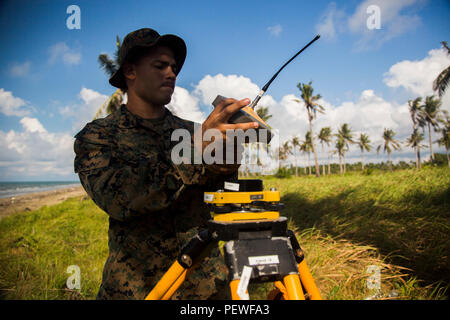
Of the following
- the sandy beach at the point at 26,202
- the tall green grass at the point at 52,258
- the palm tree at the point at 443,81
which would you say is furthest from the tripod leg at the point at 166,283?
the palm tree at the point at 443,81

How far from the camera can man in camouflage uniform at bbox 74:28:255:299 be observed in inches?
42.1

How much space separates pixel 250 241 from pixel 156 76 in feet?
3.89

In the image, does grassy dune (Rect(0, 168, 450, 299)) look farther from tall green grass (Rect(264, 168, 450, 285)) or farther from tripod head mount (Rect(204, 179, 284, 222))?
tripod head mount (Rect(204, 179, 284, 222))

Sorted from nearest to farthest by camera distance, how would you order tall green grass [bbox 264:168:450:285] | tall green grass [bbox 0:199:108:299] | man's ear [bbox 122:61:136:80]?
man's ear [bbox 122:61:136:80], tall green grass [bbox 264:168:450:285], tall green grass [bbox 0:199:108:299]

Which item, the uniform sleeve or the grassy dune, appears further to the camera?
the grassy dune

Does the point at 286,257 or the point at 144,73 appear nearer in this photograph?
the point at 286,257

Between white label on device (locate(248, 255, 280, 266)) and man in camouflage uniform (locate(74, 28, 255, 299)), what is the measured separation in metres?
0.37

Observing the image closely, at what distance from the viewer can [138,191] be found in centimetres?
105

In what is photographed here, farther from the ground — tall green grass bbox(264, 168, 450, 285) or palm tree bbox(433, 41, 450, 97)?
palm tree bbox(433, 41, 450, 97)

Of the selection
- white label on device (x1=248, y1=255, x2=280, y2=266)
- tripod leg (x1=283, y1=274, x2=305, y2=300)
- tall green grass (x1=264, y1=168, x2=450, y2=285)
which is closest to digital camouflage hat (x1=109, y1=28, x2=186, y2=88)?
white label on device (x1=248, y1=255, x2=280, y2=266)
